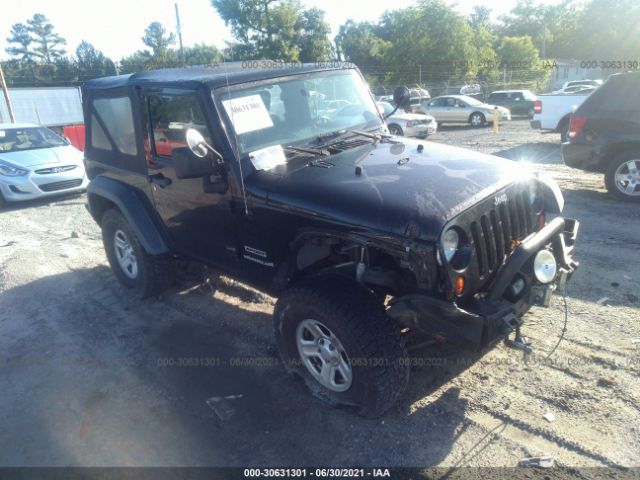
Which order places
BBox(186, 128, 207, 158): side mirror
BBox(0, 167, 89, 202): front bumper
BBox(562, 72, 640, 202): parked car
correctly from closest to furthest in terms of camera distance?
BBox(186, 128, 207, 158): side mirror, BBox(562, 72, 640, 202): parked car, BBox(0, 167, 89, 202): front bumper

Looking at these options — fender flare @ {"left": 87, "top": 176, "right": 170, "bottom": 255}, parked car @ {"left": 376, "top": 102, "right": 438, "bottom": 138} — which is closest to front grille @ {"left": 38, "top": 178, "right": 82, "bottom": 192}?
fender flare @ {"left": 87, "top": 176, "right": 170, "bottom": 255}

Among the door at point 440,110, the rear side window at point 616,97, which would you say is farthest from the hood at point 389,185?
the door at point 440,110

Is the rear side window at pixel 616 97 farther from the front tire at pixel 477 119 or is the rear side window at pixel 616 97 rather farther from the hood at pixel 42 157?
the front tire at pixel 477 119

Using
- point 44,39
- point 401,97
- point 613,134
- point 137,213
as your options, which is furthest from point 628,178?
point 44,39

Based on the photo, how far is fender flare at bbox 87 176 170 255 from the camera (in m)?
4.70

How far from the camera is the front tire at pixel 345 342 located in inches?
118

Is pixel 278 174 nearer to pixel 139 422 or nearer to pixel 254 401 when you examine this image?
pixel 254 401

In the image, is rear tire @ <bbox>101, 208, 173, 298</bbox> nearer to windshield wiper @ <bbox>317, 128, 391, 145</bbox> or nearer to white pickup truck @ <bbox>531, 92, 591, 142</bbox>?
windshield wiper @ <bbox>317, 128, 391, 145</bbox>

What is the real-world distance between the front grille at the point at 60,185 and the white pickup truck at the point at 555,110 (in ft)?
39.9

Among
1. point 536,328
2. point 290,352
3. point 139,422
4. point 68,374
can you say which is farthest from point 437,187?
point 68,374

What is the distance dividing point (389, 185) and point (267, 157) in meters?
0.99

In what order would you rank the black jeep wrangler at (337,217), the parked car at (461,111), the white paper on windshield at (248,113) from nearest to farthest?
the black jeep wrangler at (337,217) → the white paper on windshield at (248,113) → the parked car at (461,111)

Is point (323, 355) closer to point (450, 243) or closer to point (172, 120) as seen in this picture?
point (450, 243)

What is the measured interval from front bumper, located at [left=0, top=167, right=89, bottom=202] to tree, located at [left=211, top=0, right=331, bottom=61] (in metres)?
5.98
